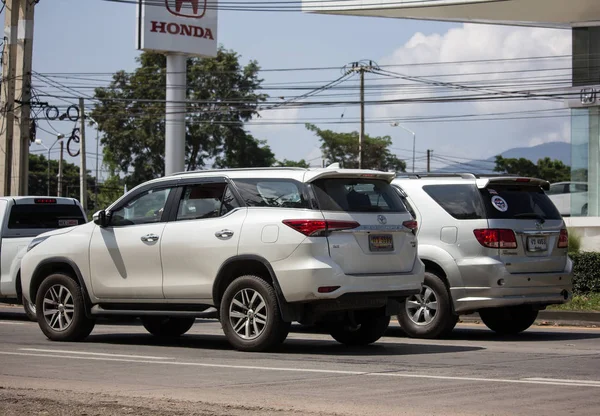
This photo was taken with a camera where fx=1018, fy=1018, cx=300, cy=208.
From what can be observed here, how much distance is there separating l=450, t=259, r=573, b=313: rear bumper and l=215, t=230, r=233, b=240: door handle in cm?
311

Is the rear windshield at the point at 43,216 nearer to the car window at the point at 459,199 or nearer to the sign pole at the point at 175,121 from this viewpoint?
the car window at the point at 459,199

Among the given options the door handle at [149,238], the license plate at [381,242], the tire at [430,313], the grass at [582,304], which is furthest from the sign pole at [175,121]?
the license plate at [381,242]

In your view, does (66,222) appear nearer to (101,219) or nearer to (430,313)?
(101,219)

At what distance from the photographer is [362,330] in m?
11.4

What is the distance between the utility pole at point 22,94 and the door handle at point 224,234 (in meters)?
→ 21.0

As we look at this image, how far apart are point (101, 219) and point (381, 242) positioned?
3.38m

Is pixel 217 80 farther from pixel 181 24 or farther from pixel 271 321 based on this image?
pixel 271 321

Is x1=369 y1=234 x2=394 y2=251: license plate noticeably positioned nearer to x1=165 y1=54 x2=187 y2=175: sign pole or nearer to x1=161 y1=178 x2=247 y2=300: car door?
x1=161 y1=178 x2=247 y2=300: car door

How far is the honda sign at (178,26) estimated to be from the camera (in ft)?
161

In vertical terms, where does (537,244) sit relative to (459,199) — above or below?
below

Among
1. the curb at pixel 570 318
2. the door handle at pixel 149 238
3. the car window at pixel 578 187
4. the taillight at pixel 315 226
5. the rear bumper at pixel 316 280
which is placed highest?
the car window at pixel 578 187

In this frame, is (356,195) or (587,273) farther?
(587,273)

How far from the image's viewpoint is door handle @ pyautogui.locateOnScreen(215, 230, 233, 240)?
1067cm

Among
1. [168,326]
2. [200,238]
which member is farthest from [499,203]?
[168,326]
